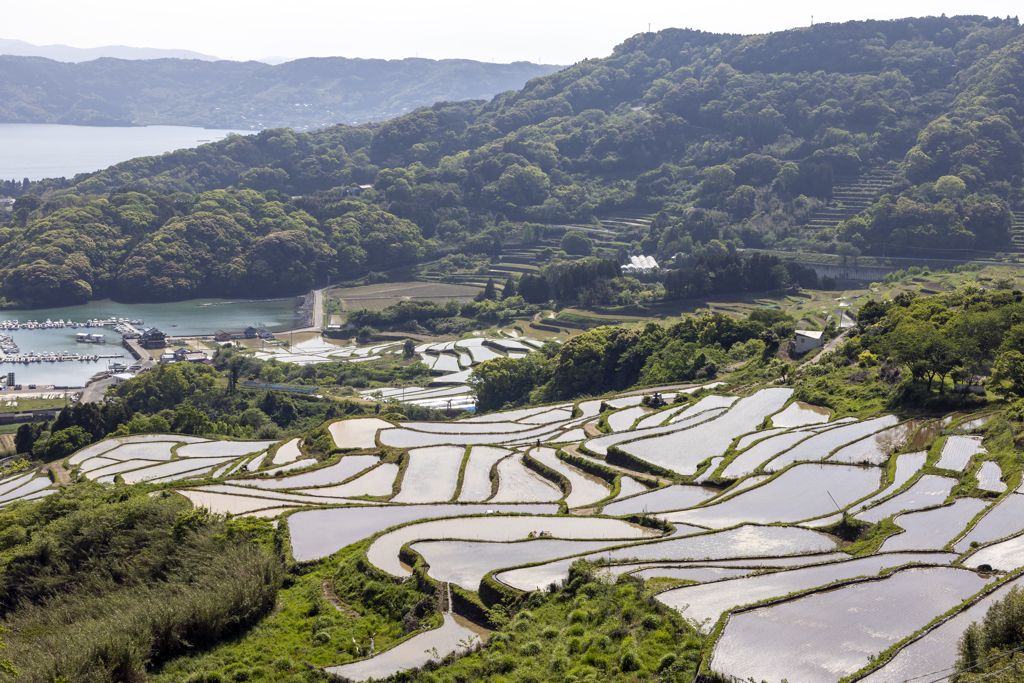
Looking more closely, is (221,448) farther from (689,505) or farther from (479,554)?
(689,505)

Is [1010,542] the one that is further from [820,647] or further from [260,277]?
[260,277]

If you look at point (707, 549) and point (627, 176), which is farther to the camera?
point (627, 176)

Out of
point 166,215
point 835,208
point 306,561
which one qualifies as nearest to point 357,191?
point 166,215

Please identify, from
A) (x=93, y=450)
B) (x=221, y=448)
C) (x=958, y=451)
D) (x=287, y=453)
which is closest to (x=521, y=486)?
(x=287, y=453)

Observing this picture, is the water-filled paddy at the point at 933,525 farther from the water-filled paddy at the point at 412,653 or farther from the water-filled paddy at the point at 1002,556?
the water-filled paddy at the point at 412,653

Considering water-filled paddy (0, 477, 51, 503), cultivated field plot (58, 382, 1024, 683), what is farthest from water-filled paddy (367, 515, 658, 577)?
water-filled paddy (0, 477, 51, 503)

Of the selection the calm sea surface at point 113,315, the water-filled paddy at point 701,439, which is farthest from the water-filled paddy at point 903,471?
the calm sea surface at point 113,315

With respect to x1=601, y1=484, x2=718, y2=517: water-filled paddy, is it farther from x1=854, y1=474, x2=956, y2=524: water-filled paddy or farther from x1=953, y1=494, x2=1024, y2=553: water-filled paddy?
x1=953, y1=494, x2=1024, y2=553: water-filled paddy

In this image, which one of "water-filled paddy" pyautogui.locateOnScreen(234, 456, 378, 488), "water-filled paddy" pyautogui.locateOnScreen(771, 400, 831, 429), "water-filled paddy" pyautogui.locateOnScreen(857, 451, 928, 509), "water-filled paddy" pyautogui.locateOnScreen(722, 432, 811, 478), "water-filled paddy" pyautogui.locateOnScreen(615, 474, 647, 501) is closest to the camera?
"water-filled paddy" pyautogui.locateOnScreen(857, 451, 928, 509)

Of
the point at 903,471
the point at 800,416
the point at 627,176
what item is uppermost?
the point at 627,176
